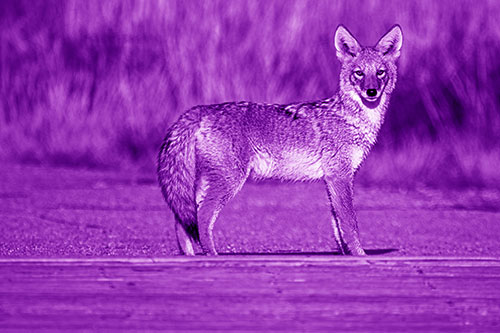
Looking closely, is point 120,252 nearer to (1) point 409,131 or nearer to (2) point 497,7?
(1) point 409,131

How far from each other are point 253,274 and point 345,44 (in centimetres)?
267

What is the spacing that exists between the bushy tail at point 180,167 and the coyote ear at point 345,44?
118cm

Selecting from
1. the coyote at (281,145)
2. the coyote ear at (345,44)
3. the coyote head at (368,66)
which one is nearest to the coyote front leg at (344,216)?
the coyote at (281,145)

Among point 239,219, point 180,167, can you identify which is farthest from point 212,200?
point 239,219

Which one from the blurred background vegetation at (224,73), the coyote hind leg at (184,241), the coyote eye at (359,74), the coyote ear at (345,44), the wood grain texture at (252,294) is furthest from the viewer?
the blurred background vegetation at (224,73)

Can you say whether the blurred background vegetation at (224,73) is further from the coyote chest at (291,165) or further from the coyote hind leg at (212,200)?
the coyote hind leg at (212,200)

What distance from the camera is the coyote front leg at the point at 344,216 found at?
7474 mm

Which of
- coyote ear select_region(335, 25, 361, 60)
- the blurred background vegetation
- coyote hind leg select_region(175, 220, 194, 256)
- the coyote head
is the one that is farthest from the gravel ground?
coyote ear select_region(335, 25, 361, 60)

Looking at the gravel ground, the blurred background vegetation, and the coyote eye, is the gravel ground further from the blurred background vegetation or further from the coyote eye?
the coyote eye

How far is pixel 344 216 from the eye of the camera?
7633 millimetres

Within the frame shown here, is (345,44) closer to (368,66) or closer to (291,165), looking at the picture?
(368,66)

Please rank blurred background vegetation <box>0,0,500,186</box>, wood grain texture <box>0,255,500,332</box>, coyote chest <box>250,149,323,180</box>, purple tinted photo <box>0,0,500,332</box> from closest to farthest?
wood grain texture <box>0,255,500,332</box> < purple tinted photo <box>0,0,500,332</box> < coyote chest <box>250,149,323,180</box> < blurred background vegetation <box>0,0,500,186</box>

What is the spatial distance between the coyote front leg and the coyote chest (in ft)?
0.46

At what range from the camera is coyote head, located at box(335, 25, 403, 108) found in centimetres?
787
